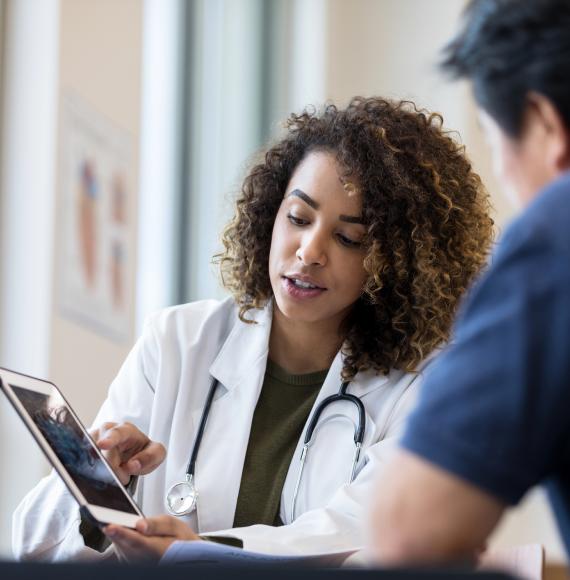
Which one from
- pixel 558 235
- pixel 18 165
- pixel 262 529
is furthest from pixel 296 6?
pixel 558 235

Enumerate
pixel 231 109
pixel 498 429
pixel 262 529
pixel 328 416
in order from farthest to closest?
pixel 231 109, pixel 328 416, pixel 262 529, pixel 498 429

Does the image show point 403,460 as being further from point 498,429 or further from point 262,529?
point 262,529

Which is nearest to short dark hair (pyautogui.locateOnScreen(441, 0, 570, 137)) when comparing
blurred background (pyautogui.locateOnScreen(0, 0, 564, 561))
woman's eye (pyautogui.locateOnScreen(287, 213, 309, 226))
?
woman's eye (pyautogui.locateOnScreen(287, 213, 309, 226))

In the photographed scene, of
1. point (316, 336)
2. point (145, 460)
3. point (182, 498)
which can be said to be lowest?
point (182, 498)

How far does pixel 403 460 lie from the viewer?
0.95 m

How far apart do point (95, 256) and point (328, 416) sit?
193 cm

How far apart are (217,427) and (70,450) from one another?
58 cm

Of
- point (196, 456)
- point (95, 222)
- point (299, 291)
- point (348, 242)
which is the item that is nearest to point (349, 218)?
point (348, 242)

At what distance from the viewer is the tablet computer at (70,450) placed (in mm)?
1517

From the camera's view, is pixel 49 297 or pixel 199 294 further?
pixel 199 294

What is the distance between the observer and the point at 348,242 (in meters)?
2.15

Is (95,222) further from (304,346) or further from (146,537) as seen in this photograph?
(146,537)

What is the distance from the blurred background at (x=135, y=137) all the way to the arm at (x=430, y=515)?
1.64 meters

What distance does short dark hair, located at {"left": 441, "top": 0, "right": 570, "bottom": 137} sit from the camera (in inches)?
40.1
